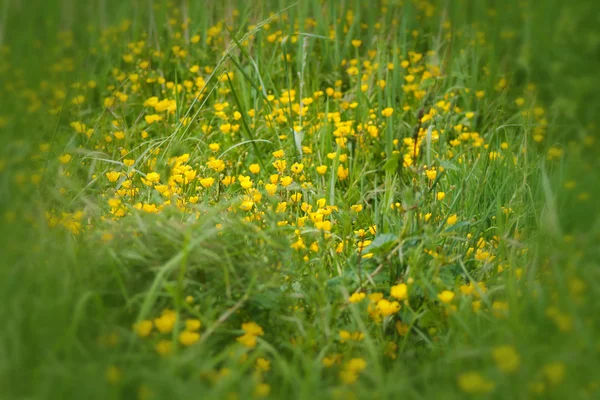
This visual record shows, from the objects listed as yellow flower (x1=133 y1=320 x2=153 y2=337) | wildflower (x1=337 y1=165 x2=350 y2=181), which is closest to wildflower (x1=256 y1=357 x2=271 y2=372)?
yellow flower (x1=133 y1=320 x2=153 y2=337)

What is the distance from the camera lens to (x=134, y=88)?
4359 mm

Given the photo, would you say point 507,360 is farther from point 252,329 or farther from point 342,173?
point 342,173

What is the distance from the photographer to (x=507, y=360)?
1648mm

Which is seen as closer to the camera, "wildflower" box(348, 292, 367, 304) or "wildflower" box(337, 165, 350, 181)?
"wildflower" box(348, 292, 367, 304)

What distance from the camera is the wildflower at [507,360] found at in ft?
5.38

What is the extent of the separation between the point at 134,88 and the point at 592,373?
3293 mm

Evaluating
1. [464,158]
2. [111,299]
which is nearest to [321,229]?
[111,299]

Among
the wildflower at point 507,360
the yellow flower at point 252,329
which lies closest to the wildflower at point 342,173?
the yellow flower at point 252,329

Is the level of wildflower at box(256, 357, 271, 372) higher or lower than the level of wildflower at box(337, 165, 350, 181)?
higher

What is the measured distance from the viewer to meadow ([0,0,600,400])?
1.76m

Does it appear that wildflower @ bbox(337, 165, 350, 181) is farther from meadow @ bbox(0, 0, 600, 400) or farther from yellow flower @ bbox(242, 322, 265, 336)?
yellow flower @ bbox(242, 322, 265, 336)

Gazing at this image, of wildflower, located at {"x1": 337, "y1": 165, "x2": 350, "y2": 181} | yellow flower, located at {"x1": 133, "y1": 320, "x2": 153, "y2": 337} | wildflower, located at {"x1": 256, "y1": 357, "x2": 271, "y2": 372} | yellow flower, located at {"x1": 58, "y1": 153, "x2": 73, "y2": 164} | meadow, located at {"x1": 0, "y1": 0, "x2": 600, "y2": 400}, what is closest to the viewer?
meadow, located at {"x1": 0, "y1": 0, "x2": 600, "y2": 400}

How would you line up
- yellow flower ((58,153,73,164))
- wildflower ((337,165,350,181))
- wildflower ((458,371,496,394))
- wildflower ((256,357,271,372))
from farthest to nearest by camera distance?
wildflower ((337,165,350,181))
yellow flower ((58,153,73,164))
wildflower ((256,357,271,372))
wildflower ((458,371,496,394))

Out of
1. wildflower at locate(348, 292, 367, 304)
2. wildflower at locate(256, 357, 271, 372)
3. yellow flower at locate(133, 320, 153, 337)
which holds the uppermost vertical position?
yellow flower at locate(133, 320, 153, 337)
